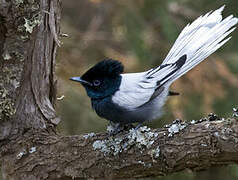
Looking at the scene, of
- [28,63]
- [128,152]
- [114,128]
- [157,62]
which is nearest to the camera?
→ [128,152]

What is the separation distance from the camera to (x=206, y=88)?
4.70m

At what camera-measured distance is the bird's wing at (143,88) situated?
297 cm

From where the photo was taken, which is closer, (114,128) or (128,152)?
(128,152)

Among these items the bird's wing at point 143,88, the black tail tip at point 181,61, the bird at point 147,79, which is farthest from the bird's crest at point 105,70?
the black tail tip at point 181,61

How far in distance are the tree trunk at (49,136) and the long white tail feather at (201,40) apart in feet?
1.81

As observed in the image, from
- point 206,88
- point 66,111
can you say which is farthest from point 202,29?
point 66,111

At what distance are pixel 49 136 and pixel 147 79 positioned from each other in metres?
0.73

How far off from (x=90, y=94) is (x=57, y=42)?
42 cm

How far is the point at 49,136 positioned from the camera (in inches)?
116

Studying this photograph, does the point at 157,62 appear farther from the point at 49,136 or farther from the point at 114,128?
the point at 49,136

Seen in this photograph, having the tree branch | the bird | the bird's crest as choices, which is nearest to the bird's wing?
the bird

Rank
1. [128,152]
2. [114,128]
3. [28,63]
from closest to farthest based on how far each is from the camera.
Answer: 1. [128,152]
2. [28,63]
3. [114,128]

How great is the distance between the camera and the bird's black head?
3.10m

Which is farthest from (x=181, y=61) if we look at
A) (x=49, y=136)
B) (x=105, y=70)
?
(x=49, y=136)
